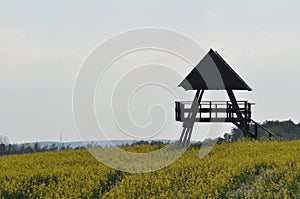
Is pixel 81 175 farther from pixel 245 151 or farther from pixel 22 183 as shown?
pixel 245 151

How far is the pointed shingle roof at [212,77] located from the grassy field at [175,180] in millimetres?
7344

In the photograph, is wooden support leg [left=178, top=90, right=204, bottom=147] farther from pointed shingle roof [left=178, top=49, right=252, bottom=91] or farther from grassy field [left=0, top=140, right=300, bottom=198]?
grassy field [left=0, top=140, right=300, bottom=198]

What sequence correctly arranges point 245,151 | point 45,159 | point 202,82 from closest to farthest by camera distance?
1. point 245,151
2. point 45,159
3. point 202,82

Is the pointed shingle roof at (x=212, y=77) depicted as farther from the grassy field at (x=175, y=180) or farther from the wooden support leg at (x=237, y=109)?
the grassy field at (x=175, y=180)

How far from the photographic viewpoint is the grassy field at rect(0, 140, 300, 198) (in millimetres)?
18172

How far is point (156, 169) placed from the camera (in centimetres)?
2341

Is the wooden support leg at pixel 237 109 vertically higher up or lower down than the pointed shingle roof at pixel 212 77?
lower down

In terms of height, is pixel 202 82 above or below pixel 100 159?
above

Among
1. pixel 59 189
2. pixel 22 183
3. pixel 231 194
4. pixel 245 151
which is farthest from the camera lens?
pixel 245 151

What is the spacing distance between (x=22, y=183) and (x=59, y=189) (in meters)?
2.73

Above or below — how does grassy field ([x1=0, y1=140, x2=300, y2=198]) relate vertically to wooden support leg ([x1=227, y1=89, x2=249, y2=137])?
below

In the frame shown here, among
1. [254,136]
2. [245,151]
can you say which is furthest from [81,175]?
[254,136]

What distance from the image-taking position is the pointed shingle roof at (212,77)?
33.9 metres

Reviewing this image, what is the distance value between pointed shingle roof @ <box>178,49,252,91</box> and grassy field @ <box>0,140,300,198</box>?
7.34m
